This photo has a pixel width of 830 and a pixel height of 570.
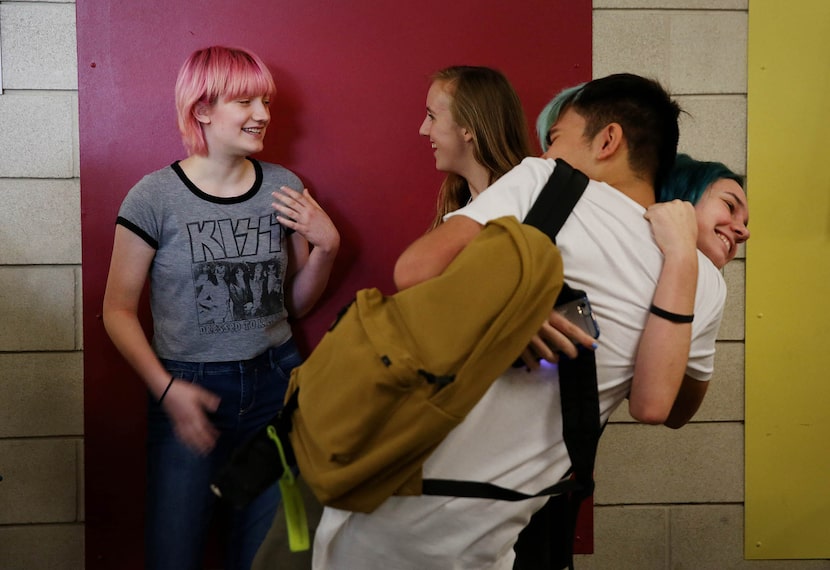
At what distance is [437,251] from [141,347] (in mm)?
1019

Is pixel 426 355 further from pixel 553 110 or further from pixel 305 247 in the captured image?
pixel 305 247

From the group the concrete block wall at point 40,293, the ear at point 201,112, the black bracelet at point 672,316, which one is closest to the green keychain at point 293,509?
the black bracelet at point 672,316

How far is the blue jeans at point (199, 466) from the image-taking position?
183 centimetres

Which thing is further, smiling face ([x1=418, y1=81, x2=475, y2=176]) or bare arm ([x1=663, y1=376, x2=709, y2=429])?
smiling face ([x1=418, y1=81, x2=475, y2=176])

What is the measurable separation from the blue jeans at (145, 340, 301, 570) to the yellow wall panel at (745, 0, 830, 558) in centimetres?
143

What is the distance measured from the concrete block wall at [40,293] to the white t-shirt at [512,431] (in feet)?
4.40

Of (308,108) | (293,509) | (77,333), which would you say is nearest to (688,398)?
(293,509)

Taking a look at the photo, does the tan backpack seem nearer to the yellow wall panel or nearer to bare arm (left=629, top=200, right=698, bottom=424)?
bare arm (left=629, top=200, right=698, bottom=424)

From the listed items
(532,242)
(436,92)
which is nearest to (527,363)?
(532,242)

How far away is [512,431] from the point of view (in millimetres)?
1086

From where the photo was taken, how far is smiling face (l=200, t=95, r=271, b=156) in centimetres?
187

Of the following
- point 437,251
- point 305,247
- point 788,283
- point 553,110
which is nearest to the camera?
point 437,251

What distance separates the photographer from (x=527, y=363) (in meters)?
1.06

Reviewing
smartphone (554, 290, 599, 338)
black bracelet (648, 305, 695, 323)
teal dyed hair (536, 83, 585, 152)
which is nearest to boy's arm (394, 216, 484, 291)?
smartphone (554, 290, 599, 338)
